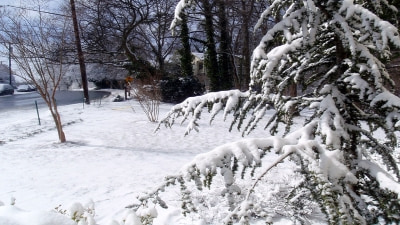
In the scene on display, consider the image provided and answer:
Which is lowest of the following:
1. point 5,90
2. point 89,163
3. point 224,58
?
point 89,163

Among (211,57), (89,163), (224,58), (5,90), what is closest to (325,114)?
(89,163)

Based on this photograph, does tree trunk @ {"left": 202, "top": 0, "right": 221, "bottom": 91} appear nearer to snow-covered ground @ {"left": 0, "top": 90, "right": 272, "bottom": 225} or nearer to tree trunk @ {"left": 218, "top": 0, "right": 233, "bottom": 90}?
tree trunk @ {"left": 218, "top": 0, "right": 233, "bottom": 90}

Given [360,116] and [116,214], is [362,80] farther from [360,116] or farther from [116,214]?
[116,214]

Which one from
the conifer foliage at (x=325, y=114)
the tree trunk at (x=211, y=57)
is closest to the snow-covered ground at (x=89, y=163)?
the conifer foliage at (x=325, y=114)

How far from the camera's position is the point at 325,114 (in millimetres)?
1435

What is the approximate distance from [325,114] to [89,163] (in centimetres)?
587

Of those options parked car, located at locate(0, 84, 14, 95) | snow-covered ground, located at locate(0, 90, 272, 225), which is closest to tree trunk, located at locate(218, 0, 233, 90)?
snow-covered ground, located at locate(0, 90, 272, 225)

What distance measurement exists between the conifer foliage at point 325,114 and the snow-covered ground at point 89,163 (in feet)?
3.83

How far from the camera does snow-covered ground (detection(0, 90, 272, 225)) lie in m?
4.10

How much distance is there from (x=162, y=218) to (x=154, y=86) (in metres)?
8.64

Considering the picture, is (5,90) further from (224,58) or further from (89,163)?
(89,163)

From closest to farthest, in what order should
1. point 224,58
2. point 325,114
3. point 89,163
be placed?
point 325,114 → point 89,163 → point 224,58

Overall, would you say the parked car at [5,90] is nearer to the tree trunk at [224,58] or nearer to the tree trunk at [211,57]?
the tree trunk at [211,57]

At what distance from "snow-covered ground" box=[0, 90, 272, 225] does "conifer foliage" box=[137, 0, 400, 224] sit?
1.17 metres
